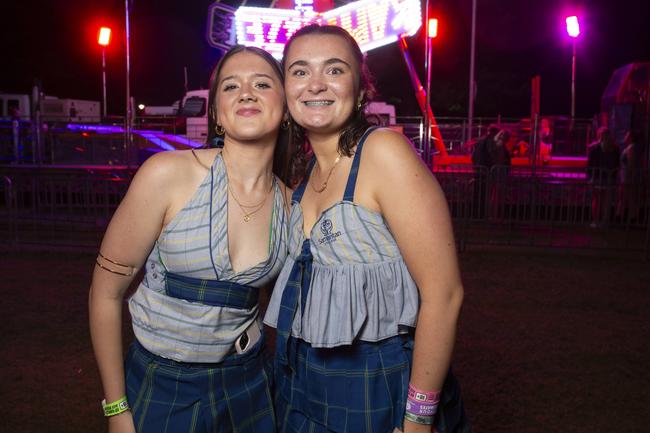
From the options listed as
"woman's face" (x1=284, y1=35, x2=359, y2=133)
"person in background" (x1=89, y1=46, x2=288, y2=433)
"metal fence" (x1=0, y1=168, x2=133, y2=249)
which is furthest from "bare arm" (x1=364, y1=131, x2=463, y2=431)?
"metal fence" (x1=0, y1=168, x2=133, y2=249)

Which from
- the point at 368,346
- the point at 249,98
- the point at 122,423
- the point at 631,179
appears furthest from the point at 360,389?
the point at 631,179

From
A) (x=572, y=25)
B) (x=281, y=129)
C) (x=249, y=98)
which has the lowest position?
(x=281, y=129)

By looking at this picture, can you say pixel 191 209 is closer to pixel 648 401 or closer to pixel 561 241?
pixel 648 401

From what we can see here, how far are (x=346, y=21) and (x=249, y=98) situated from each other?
52.2ft

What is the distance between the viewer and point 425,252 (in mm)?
1971

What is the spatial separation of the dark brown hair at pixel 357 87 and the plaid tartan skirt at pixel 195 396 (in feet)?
2.83

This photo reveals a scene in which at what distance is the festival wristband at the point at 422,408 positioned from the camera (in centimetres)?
198

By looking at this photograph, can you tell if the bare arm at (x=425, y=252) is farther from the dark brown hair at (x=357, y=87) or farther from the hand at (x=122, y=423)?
the hand at (x=122, y=423)

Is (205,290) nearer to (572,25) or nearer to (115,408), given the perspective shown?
(115,408)

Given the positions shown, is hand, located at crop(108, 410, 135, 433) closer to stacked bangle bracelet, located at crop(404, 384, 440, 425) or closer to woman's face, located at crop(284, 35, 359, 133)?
stacked bangle bracelet, located at crop(404, 384, 440, 425)

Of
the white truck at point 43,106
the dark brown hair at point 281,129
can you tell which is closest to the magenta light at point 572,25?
the white truck at point 43,106

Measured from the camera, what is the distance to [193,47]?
51.7 metres

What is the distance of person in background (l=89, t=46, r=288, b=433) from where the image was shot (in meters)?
2.20

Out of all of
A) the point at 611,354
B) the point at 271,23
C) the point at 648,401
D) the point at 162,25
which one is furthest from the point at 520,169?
the point at 162,25
